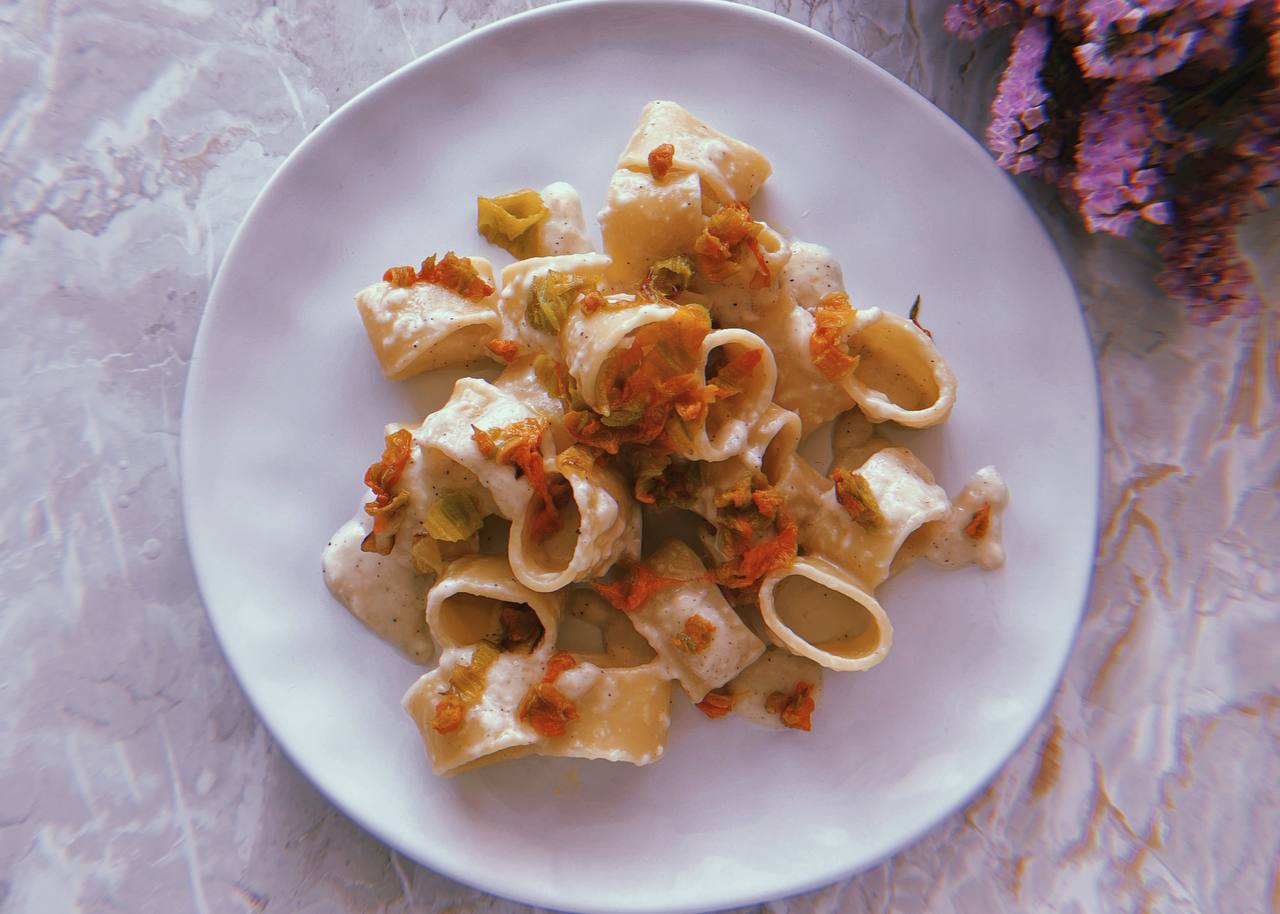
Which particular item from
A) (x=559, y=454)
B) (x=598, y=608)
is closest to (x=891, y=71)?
Answer: (x=559, y=454)

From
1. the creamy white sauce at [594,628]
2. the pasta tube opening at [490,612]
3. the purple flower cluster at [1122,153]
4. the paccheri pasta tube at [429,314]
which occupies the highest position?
the purple flower cluster at [1122,153]

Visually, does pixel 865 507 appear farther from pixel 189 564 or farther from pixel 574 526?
pixel 189 564

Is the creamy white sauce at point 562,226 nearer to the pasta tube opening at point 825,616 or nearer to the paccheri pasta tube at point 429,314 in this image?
the paccheri pasta tube at point 429,314

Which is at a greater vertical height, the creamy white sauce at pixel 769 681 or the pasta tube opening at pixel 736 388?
the pasta tube opening at pixel 736 388

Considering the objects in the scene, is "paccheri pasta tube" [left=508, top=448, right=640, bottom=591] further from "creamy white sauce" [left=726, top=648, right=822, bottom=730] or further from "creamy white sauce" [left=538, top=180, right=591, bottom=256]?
"creamy white sauce" [left=538, top=180, right=591, bottom=256]

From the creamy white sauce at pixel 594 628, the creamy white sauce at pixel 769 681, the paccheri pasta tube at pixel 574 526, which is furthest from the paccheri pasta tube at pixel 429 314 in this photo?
the creamy white sauce at pixel 769 681

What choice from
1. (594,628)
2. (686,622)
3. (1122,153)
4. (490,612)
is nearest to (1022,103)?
(1122,153)

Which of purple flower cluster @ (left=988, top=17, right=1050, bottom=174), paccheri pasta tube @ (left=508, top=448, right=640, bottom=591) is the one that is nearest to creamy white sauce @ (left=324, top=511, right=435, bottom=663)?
paccheri pasta tube @ (left=508, top=448, right=640, bottom=591)
